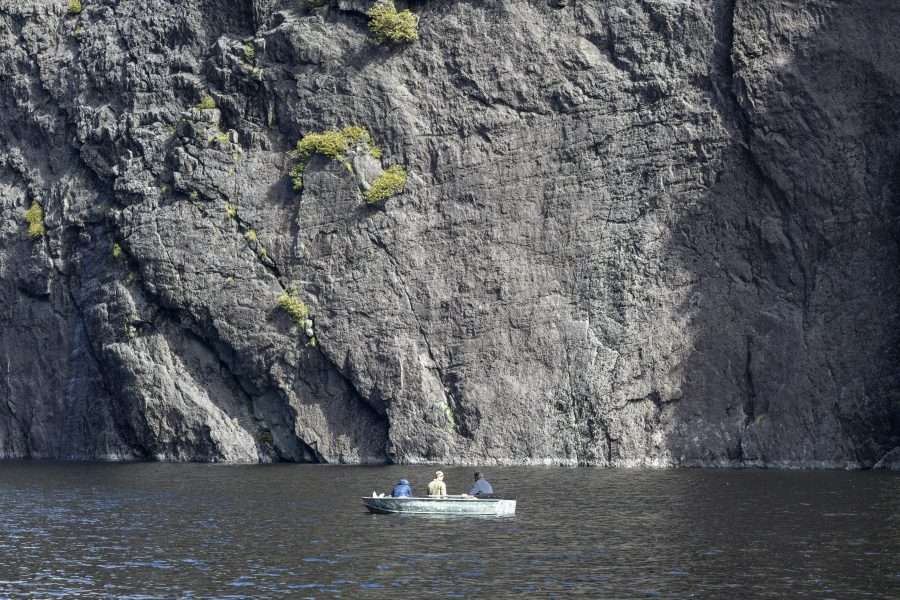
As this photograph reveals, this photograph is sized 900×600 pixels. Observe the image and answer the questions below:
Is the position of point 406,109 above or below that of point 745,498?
above

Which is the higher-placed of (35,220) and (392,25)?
(392,25)

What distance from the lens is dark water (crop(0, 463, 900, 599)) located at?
100 ft

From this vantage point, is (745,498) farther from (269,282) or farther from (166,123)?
(166,123)

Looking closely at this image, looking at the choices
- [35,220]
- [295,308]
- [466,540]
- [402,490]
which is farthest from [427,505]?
[35,220]

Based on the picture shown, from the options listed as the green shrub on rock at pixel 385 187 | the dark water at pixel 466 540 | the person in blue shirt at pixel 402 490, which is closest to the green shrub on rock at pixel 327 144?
the green shrub on rock at pixel 385 187

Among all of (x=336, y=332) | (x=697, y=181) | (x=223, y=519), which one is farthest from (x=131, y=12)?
(x=223, y=519)

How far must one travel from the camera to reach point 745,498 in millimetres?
46844

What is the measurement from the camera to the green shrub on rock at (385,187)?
69188 millimetres

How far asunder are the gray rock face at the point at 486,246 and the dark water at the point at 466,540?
9042mm

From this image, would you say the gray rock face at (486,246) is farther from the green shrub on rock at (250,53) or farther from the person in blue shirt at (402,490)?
the person in blue shirt at (402,490)

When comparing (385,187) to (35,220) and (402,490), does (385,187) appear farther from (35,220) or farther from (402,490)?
(402,490)

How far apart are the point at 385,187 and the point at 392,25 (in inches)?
357

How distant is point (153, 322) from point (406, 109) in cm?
1757

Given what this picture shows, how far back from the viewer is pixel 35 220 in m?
76.6
